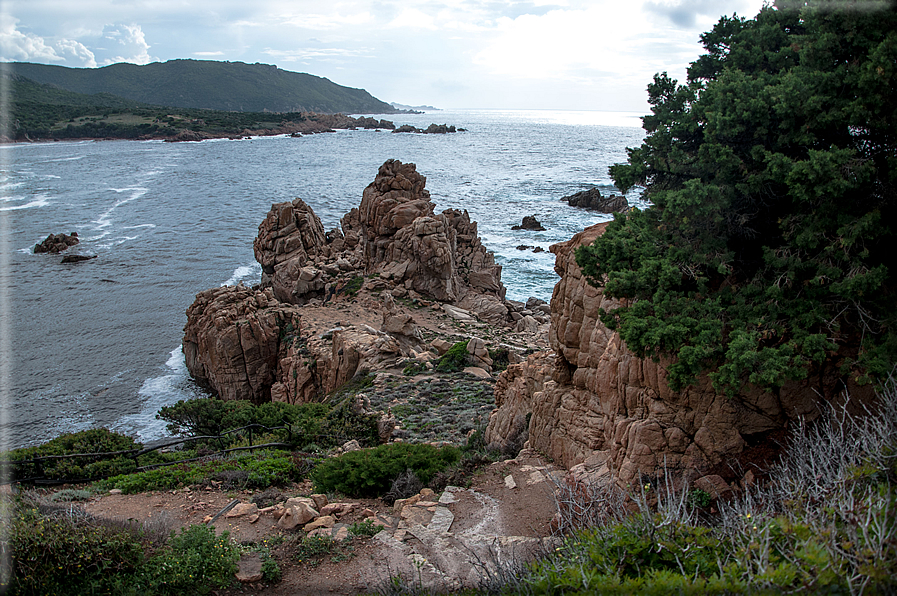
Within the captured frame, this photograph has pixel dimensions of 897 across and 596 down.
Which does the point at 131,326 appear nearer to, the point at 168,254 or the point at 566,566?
the point at 168,254

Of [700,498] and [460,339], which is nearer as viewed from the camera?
[700,498]

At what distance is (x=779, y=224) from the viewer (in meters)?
8.20

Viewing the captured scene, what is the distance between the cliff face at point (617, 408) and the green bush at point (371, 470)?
2.44 m

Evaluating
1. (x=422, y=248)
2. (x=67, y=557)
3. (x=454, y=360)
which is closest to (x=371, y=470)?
(x=67, y=557)

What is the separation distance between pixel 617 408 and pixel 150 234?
50479 millimetres

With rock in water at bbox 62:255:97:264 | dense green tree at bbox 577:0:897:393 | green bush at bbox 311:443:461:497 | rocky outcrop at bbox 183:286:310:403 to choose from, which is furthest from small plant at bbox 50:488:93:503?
rock in water at bbox 62:255:97:264

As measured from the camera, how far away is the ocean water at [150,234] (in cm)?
2505

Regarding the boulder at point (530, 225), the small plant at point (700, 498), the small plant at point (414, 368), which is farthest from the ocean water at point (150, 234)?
the small plant at point (700, 498)

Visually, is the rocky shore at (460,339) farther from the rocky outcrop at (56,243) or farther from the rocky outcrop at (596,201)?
the rocky outcrop at (596,201)

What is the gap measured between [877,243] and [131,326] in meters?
34.2

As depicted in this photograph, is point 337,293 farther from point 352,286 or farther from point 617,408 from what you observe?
point 617,408

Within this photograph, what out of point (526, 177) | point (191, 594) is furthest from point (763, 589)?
point (526, 177)

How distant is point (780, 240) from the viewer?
839 centimetres

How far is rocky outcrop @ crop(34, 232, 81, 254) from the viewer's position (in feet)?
143
